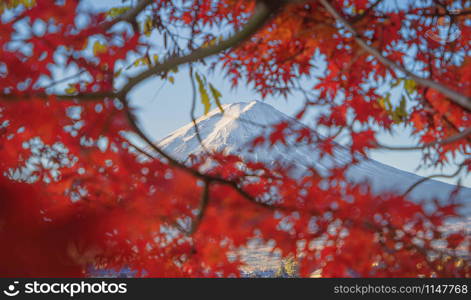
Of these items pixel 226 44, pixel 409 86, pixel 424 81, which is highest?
pixel 409 86

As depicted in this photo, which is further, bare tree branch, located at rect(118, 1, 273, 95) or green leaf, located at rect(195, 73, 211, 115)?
green leaf, located at rect(195, 73, 211, 115)

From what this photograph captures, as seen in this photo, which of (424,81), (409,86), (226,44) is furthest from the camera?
(409,86)

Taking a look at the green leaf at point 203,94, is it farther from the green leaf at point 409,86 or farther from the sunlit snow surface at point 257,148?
the green leaf at point 409,86

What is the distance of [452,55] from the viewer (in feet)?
8.98

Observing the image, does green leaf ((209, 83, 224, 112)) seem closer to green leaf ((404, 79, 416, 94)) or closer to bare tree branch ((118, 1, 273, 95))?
bare tree branch ((118, 1, 273, 95))

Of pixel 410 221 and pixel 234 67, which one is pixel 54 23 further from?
pixel 410 221

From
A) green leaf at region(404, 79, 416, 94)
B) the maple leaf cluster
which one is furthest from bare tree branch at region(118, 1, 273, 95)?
green leaf at region(404, 79, 416, 94)

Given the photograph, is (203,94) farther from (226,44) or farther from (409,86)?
(409,86)

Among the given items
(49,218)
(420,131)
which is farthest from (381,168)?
(49,218)

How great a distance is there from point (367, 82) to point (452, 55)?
0.60 metres

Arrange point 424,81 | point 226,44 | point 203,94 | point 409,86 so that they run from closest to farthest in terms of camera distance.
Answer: point 424,81, point 226,44, point 203,94, point 409,86

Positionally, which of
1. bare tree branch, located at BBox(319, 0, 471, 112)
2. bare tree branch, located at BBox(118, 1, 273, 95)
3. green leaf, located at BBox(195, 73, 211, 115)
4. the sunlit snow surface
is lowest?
bare tree branch, located at BBox(319, 0, 471, 112)

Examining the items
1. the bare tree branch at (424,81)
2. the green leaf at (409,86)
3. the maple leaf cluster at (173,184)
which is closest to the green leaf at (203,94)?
the maple leaf cluster at (173,184)

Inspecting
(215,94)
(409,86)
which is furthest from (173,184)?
(409,86)
